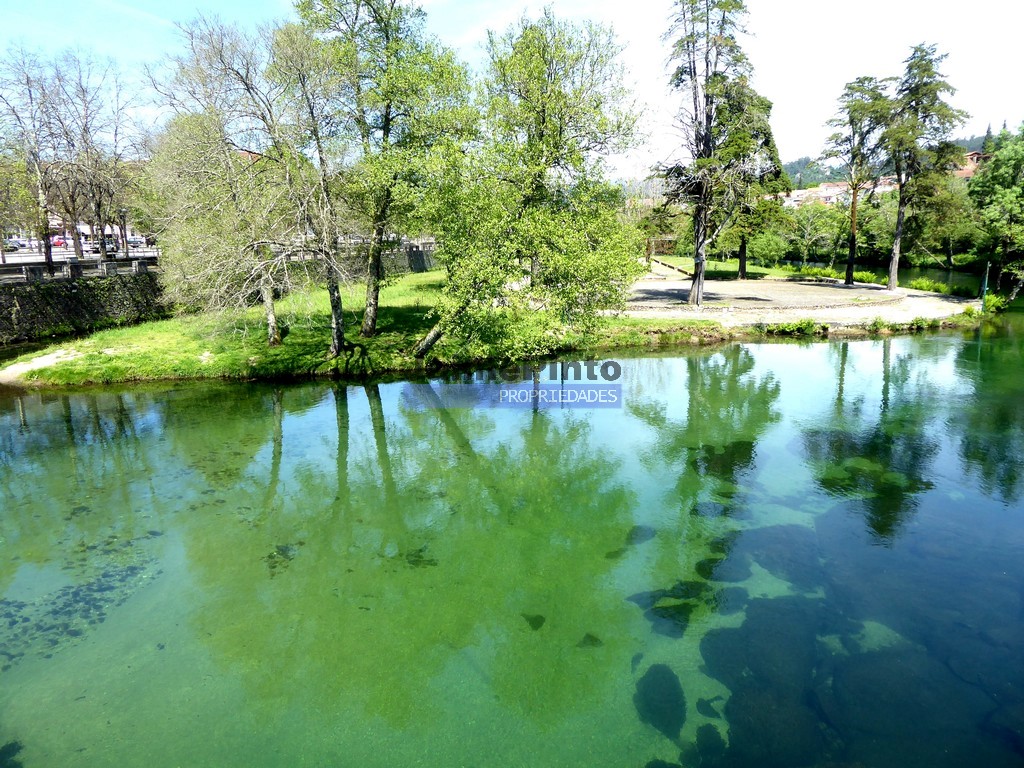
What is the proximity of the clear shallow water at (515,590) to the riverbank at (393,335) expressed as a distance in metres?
4.81

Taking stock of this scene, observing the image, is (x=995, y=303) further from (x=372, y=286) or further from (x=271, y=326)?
(x=271, y=326)

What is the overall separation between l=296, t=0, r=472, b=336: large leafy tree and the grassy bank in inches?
148

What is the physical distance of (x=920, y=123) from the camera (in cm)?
3406

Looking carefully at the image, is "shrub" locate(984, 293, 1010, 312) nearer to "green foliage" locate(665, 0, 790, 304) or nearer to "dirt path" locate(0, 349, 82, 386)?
"green foliage" locate(665, 0, 790, 304)

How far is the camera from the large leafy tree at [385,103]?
72.0 ft

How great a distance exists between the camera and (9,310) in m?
26.9

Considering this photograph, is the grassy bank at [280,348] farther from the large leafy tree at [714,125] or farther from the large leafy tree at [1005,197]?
the large leafy tree at [1005,197]

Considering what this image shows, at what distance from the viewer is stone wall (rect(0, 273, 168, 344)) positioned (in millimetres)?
27109

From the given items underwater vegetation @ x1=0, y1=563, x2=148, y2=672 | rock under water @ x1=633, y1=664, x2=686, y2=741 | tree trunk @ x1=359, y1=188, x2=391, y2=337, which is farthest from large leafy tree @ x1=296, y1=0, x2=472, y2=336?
rock under water @ x1=633, y1=664, x2=686, y2=741

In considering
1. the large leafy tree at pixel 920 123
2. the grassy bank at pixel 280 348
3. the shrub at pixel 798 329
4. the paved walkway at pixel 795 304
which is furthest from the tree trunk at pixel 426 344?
the large leafy tree at pixel 920 123

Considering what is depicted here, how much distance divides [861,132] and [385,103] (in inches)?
1167

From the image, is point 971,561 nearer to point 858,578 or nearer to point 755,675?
point 858,578

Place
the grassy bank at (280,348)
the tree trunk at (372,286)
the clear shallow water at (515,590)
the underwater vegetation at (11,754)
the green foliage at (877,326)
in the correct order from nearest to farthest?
the underwater vegetation at (11,754)
the clear shallow water at (515,590)
the grassy bank at (280,348)
the tree trunk at (372,286)
the green foliage at (877,326)

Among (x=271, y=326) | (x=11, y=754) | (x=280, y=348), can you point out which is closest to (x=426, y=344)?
(x=280, y=348)
